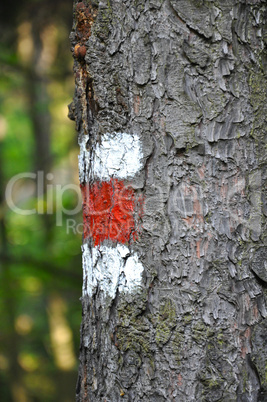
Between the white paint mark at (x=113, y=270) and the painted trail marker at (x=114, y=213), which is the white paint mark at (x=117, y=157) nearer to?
the painted trail marker at (x=114, y=213)

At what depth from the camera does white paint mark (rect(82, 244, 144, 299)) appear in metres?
1.16

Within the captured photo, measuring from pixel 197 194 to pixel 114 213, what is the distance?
A: 27 centimetres

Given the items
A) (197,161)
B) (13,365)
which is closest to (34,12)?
(197,161)

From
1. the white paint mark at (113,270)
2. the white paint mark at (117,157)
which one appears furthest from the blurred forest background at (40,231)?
the white paint mark at (117,157)

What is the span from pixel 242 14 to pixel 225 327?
904mm

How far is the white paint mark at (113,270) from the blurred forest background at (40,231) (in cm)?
235

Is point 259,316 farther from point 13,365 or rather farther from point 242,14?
point 13,365

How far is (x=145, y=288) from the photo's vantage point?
1145 millimetres

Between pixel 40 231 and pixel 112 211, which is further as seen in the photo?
pixel 40 231

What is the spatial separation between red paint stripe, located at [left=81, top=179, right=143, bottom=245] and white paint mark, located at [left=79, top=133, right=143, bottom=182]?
0.03m

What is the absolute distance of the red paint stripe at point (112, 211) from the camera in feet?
3.84

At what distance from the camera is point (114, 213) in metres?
1.21

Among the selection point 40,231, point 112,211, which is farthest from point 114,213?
point 40,231

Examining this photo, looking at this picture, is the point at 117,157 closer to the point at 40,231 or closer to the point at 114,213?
the point at 114,213
